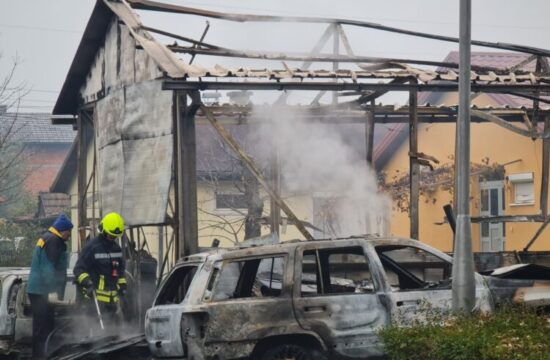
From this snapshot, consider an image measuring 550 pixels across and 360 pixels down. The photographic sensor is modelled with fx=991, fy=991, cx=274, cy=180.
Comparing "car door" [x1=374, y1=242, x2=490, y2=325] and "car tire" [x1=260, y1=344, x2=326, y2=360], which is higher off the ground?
A: "car door" [x1=374, y1=242, x2=490, y2=325]

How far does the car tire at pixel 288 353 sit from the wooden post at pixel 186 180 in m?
4.83

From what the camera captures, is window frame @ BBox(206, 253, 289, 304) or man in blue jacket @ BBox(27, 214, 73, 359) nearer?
window frame @ BBox(206, 253, 289, 304)

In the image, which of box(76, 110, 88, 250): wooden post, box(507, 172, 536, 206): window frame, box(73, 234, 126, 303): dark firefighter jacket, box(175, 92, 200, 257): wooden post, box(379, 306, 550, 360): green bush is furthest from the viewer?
box(507, 172, 536, 206): window frame

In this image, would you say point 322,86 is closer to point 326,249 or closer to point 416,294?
point 326,249

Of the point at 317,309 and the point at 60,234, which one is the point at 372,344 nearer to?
the point at 317,309

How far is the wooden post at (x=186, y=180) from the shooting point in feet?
49.4

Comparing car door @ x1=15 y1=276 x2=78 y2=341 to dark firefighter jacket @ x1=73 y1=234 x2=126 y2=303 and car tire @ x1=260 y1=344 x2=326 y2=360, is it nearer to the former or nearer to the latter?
dark firefighter jacket @ x1=73 y1=234 x2=126 y2=303

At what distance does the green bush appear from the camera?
25.3ft

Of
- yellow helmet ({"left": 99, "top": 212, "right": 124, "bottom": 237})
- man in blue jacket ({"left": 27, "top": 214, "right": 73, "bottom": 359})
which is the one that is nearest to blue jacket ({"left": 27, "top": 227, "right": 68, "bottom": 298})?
man in blue jacket ({"left": 27, "top": 214, "right": 73, "bottom": 359})

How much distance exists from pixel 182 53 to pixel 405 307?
7.18 m

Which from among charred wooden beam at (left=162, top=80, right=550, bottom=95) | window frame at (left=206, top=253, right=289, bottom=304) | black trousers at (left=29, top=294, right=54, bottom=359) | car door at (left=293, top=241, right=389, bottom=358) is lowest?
black trousers at (left=29, top=294, right=54, bottom=359)

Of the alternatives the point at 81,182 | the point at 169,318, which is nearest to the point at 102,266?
the point at 169,318

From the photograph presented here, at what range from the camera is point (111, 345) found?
1271cm

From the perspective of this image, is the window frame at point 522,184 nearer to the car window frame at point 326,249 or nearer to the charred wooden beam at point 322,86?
the charred wooden beam at point 322,86
